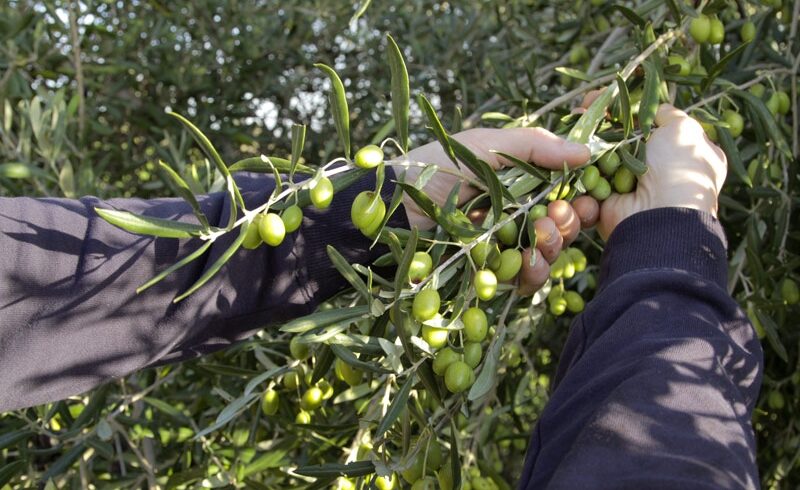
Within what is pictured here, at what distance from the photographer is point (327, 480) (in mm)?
1296

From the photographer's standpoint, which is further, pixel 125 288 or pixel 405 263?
pixel 125 288

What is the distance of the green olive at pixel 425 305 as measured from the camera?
3.37ft

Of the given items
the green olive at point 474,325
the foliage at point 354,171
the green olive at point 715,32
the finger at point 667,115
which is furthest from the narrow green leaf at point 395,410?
the green olive at point 715,32

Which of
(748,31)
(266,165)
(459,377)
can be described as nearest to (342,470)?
(459,377)

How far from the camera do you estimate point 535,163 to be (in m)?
1.25

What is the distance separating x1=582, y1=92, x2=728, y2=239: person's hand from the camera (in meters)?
1.23

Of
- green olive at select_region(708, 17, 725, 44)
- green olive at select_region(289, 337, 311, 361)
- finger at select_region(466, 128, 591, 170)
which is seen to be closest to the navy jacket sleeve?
green olive at select_region(289, 337, 311, 361)

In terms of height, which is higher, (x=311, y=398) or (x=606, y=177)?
(x=606, y=177)

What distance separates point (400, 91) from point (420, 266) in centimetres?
23

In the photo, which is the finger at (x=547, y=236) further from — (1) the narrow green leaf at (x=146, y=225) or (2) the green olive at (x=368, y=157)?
(1) the narrow green leaf at (x=146, y=225)

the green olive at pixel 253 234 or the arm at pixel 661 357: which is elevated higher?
the green olive at pixel 253 234

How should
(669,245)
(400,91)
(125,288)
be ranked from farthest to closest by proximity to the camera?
(125,288)
(669,245)
(400,91)

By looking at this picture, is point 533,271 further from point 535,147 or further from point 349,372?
point 349,372

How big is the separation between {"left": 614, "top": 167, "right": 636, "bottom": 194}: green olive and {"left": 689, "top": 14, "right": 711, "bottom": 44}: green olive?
337mm
